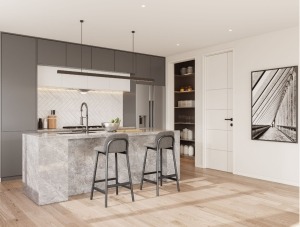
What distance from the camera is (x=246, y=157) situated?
19.4ft

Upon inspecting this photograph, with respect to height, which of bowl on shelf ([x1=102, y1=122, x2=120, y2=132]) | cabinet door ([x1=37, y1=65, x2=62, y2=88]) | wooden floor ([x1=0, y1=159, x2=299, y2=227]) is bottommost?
wooden floor ([x1=0, y1=159, x2=299, y2=227])

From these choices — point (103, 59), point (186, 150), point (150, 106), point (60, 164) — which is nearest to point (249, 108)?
point (150, 106)

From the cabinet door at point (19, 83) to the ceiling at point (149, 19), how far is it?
10.6 inches

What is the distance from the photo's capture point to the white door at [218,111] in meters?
6.40

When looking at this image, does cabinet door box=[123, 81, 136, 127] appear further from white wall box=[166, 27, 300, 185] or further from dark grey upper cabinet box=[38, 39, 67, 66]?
white wall box=[166, 27, 300, 185]

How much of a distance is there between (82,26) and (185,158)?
4.59 metres

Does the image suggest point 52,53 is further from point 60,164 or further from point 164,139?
point 164,139

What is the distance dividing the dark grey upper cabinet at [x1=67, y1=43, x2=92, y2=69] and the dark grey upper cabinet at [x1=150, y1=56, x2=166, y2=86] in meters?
1.82

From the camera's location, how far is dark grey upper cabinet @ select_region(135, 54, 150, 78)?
738cm

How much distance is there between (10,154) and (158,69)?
13.6 feet

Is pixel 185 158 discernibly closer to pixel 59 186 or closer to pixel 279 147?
pixel 279 147

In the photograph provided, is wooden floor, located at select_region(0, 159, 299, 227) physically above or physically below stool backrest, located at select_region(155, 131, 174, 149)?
below

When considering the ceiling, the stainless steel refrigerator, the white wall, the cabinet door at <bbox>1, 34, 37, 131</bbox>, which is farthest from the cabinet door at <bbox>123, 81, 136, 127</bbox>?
the cabinet door at <bbox>1, 34, 37, 131</bbox>

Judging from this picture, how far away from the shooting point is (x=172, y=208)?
388 centimetres
